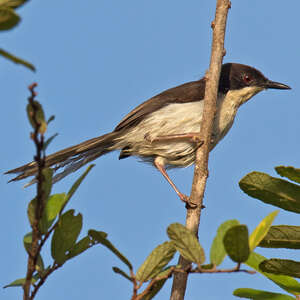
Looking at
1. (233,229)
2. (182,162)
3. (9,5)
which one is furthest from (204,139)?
(182,162)

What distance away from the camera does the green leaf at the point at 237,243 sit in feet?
5.69

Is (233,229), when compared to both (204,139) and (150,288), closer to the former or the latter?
(150,288)

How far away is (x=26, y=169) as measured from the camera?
12.1 feet

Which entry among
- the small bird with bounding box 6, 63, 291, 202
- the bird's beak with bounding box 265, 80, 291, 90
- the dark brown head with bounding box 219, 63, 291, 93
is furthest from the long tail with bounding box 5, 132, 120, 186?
the bird's beak with bounding box 265, 80, 291, 90

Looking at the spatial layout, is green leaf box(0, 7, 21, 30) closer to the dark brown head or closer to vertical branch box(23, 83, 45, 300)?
vertical branch box(23, 83, 45, 300)

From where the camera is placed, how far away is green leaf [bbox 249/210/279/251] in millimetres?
1805

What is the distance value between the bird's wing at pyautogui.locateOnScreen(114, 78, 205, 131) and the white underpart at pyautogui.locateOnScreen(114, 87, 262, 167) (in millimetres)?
61

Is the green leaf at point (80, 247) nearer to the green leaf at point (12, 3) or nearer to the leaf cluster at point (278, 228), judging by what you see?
the leaf cluster at point (278, 228)

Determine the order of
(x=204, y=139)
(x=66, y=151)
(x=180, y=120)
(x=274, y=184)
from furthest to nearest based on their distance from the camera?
(x=180, y=120) < (x=66, y=151) < (x=204, y=139) < (x=274, y=184)

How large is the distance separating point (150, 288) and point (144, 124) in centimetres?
379

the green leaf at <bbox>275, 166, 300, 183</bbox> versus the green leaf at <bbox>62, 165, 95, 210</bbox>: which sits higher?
the green leaf at <bbox>275, 166, 300, 183</bbox>

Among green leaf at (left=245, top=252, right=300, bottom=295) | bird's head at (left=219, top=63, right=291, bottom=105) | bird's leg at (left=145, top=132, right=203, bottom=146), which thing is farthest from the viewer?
bird's head at (left=219, top=63, right=291, bottom=105)

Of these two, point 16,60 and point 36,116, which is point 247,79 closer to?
→ point 36,116

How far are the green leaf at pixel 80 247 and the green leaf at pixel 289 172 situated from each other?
0.95 meters
